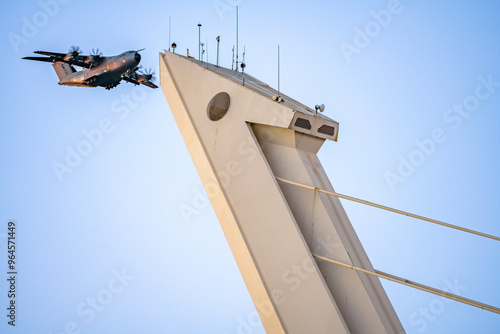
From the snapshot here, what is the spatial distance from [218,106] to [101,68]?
30.2m

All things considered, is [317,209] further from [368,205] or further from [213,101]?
[213,101]

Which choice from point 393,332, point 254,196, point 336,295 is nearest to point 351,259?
point 336,295

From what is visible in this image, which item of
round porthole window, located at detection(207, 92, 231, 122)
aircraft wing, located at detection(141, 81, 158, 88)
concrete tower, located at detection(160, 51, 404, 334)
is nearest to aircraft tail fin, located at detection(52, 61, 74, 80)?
aircraft wing, located at detection(141, 81, 158, 88)

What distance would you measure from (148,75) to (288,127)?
1410 inches

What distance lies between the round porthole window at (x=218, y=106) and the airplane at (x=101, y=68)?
27228 millimetres

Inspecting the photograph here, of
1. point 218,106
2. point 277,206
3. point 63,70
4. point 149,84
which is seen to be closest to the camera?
point 277,206

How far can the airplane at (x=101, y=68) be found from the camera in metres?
40.2

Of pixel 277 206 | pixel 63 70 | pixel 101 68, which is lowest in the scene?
pixel 277 206

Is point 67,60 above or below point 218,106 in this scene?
above

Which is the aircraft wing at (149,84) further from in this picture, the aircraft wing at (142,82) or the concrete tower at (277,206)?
the concrete tower at (277,206)

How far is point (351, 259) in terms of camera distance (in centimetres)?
1212

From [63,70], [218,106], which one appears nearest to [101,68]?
[63,70]

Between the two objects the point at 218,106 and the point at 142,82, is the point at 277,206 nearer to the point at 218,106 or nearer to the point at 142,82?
the point at 218,106

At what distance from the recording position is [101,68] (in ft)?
137
